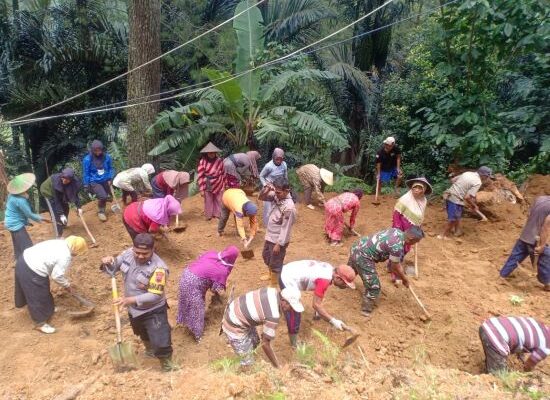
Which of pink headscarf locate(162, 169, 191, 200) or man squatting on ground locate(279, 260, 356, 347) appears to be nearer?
man squatting on ground locate(279, 260, 356, 347)

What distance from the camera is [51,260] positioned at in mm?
4504

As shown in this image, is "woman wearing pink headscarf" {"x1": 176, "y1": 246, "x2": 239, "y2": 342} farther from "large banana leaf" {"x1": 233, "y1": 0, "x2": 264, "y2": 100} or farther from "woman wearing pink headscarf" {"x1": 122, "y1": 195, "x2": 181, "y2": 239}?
"large banana leaf" {"x1": 233, "y1": 0, "x2": 264, "y2": 100}

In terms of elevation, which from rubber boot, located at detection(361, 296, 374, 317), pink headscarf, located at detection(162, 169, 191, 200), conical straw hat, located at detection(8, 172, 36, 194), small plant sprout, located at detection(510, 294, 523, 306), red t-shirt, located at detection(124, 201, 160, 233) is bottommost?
small plant sprout, located at detection(510, 294, 523, 306)

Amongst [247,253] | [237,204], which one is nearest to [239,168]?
[237,204]

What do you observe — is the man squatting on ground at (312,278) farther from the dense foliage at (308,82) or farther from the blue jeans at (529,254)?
the dense foliage at (308,82)

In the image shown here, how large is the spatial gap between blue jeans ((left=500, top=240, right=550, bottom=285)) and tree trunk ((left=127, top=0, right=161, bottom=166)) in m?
6.87

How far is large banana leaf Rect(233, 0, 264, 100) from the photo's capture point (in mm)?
8461

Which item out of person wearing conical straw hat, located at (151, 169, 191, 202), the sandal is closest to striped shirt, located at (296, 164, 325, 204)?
person wearing conical straw hat, located at (151, 169, 191, 202)

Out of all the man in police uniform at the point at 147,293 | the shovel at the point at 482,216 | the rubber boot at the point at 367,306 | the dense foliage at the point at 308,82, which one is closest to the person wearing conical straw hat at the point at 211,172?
the dense foliage at the point at 308,82

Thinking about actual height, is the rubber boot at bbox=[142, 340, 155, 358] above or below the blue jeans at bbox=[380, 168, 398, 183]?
below

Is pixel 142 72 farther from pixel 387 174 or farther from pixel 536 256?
pixel 536 256

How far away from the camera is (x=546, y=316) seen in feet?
16.4

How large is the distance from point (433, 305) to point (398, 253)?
1130 mm

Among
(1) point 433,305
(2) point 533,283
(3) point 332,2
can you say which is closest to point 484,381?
(1) point 433,305
